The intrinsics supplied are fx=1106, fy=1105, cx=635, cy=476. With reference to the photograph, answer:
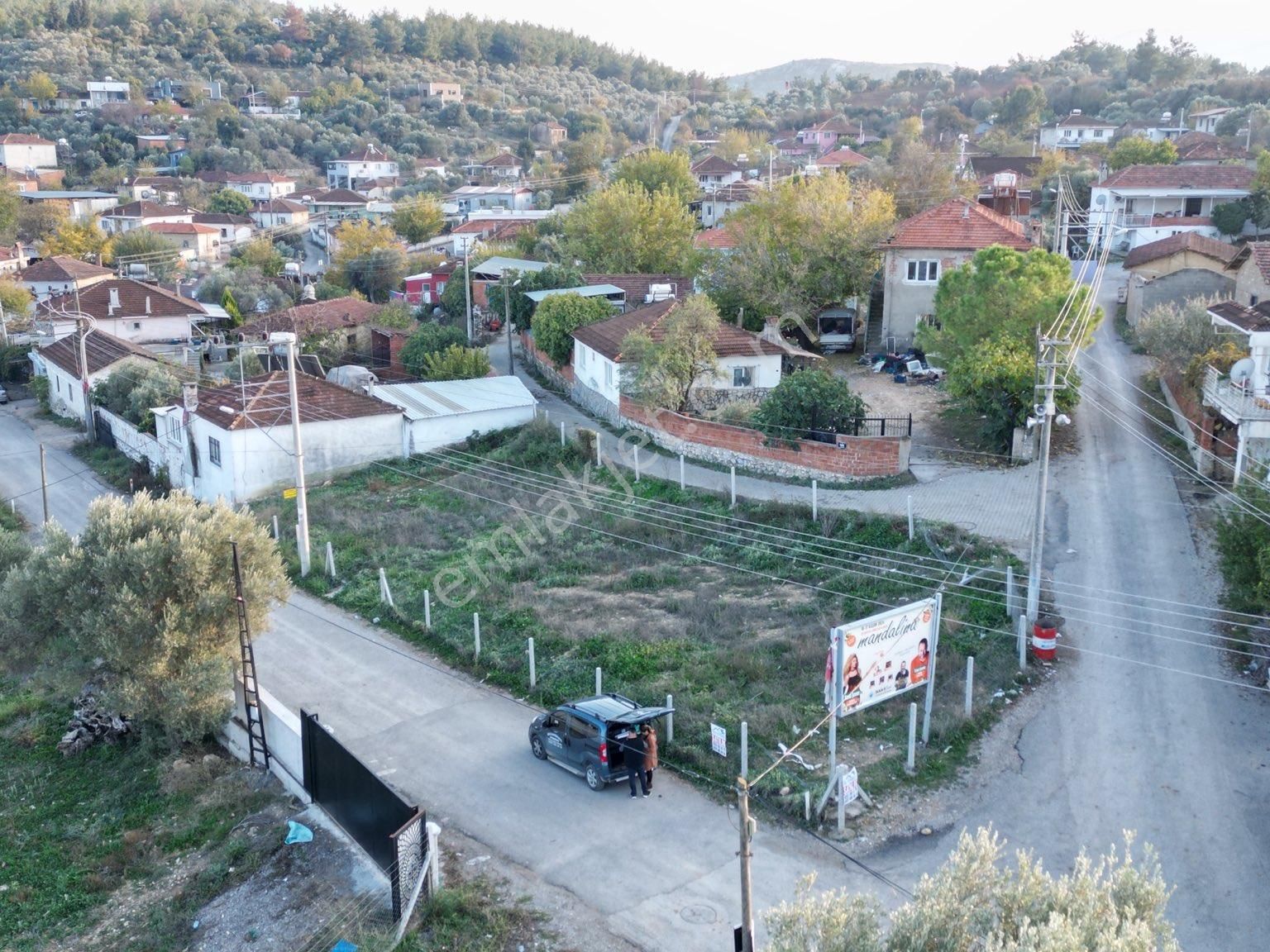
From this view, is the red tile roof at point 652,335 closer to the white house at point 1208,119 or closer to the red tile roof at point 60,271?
the red tile roof at point 60,271

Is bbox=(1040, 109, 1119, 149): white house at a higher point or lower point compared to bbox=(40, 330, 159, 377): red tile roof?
higher

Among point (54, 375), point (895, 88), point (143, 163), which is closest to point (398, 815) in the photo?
point (54, 375)

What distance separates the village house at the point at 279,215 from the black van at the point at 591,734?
3159 inches

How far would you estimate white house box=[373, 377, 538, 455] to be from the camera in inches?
1286

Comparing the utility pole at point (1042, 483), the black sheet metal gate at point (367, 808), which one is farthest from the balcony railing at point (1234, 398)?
the black sheet metal gate at point (367, 808)

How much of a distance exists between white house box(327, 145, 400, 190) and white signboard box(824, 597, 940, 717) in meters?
104

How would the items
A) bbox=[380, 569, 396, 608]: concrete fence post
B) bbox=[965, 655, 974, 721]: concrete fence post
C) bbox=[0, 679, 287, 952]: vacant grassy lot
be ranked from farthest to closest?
bbox=[380, 569, 396, 608]: concrete fence post
bbox=[965, 655, 974, 721]: concrete fence post
bbox=[0, 679, 287, 952]: vacant grassy lot

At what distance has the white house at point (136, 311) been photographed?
4884 cm

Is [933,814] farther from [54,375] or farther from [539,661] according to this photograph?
[54,375]

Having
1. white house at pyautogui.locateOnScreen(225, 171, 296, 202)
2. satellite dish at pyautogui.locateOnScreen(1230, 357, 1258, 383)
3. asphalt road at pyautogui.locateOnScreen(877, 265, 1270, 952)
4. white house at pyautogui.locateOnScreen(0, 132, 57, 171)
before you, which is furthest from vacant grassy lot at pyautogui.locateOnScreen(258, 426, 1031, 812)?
white house at pyautogui.locateOnScreen(0, 132, 57, 171)

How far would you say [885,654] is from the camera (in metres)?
14.5

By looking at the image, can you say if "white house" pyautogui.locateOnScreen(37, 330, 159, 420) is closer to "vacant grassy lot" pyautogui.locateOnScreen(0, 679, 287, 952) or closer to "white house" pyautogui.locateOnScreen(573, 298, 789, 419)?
"white house" pyautogui.locateOnScreen(573, 298, 789, 419)

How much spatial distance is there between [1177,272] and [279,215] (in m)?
70.7

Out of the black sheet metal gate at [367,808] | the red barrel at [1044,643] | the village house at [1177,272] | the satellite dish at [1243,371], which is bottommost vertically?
the black sheet metal gate at [367,808]
